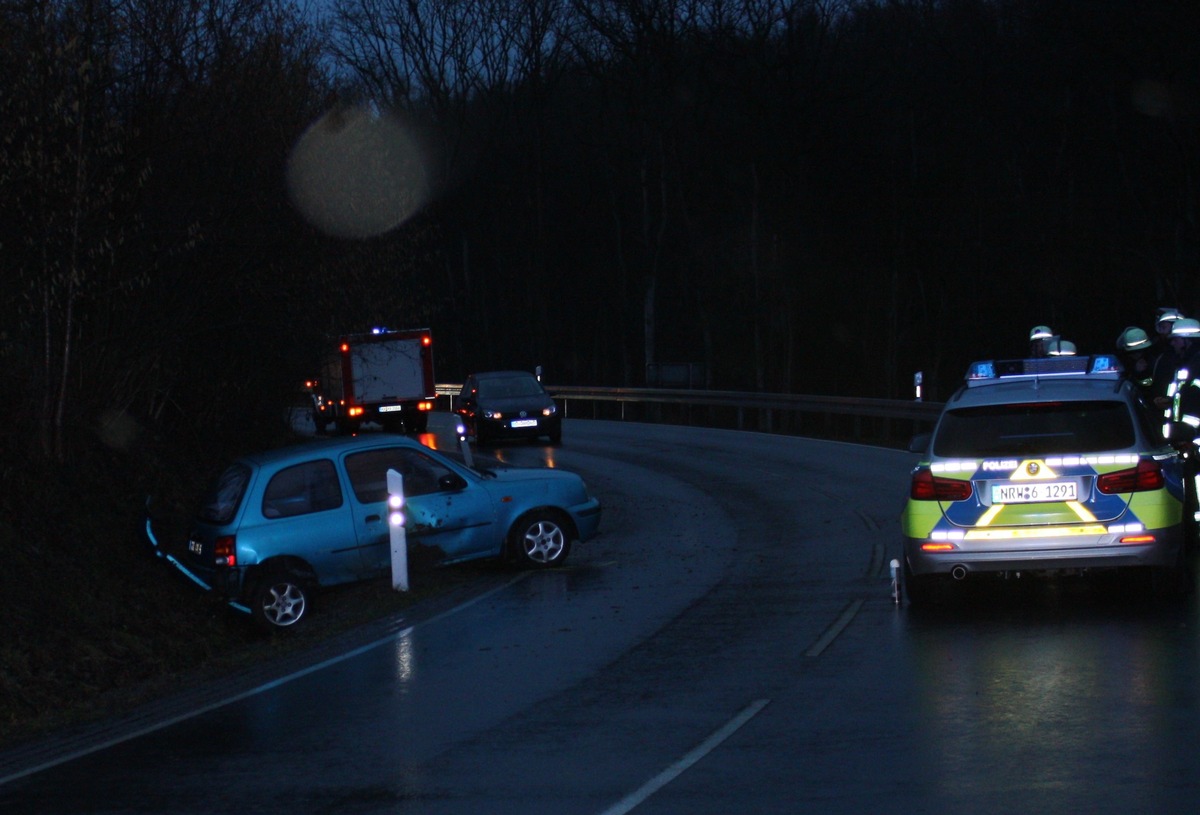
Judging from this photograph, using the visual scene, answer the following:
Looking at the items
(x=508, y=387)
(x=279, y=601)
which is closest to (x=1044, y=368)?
(x=279, y=601)

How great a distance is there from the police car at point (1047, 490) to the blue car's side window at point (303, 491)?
210 inches

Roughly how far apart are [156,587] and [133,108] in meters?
5.63

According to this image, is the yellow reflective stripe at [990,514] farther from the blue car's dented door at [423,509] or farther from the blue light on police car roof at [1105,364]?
the blue car's dented door at [423,509]

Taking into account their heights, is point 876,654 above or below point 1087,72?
below

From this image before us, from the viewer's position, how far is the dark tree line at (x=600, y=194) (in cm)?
1781

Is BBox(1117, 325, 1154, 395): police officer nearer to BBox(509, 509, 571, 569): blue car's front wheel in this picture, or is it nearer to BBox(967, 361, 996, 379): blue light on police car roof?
BBox(967, 361, 996, 379): blue light on police car roof

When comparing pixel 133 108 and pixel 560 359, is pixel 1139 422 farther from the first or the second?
pixel 560 359

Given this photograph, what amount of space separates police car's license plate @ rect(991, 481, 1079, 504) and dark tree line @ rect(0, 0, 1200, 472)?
882 centimetres

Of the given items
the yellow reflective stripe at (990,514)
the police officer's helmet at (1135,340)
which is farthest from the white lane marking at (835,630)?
the police officer's helmet at (1135,340)

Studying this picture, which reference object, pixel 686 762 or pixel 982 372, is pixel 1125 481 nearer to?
pixel 982 372

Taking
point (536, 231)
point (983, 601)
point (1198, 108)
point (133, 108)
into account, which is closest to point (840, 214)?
point (536, 231)

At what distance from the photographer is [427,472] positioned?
14.5 meters

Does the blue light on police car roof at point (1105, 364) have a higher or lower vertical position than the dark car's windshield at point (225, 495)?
higher

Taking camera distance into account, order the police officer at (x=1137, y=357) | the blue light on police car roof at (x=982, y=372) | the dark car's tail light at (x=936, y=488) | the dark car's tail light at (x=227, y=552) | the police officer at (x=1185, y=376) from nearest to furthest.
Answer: the dark car's tail light at (x=936, y=488)
the blue light on police car roof at (x=982, y=372)
the police officer at (x=1185, y=376)
the dark car's tail light at (x=227, y=552)
the police officer at (x=1137, y=357)
